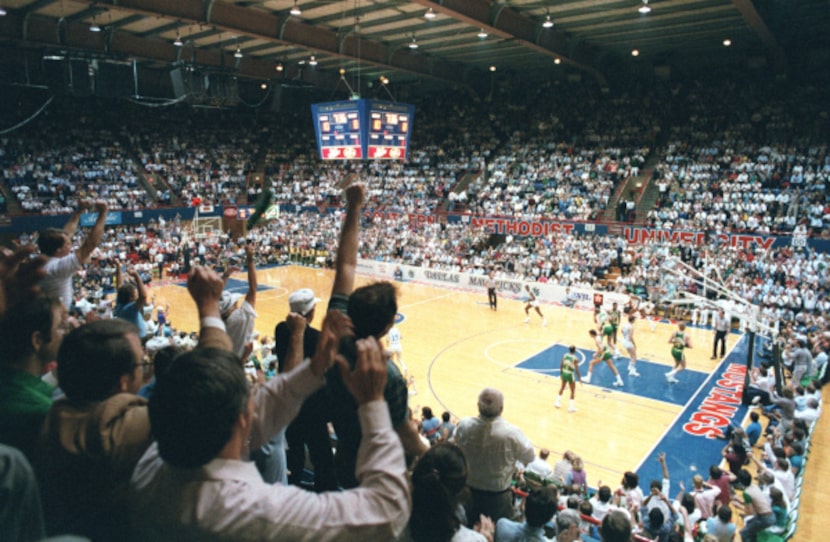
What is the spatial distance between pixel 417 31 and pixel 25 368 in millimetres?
25585

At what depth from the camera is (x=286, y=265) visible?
34.6 meters

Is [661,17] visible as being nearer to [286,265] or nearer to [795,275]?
[795,275]

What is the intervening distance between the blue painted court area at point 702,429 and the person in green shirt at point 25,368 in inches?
377

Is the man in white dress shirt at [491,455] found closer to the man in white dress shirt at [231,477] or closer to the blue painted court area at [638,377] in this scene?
the man in white dress shirt at [231,477]

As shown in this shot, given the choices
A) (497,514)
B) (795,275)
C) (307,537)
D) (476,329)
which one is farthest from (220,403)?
(795,275)

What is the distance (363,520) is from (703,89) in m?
32.3

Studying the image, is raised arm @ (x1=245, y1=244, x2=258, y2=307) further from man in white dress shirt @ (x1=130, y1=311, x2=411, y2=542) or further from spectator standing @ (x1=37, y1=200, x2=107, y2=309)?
man in white dress shirt @ (x1=130, y1=311, x2=411, y2=542)

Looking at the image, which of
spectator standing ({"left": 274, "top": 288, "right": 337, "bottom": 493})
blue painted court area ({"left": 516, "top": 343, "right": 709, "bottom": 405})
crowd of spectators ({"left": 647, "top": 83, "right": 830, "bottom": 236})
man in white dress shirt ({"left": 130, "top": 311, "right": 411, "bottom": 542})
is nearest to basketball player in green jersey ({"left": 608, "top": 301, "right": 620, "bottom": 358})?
blue painted court area ({"left": 516, "top": 343, "right": 709, "bottom": 405})

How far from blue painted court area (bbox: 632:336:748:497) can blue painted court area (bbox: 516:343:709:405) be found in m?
0.33

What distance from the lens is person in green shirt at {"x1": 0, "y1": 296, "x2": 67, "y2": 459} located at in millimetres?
2244

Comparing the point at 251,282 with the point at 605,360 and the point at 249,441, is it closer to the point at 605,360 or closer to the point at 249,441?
the point at 249,441

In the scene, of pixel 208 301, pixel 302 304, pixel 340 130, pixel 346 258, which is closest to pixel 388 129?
pixel 340 130

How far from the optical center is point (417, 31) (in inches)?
1006

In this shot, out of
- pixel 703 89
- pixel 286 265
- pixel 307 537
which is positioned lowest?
pixel 286 265
